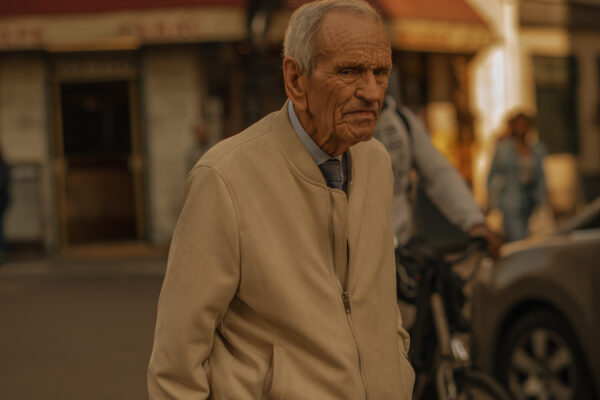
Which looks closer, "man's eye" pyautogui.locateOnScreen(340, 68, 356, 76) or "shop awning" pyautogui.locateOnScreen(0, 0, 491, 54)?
"man's eye" pyautogui.locateOnScreen(340, 68, 356, 76)

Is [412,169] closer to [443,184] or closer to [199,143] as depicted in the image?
[443,184]

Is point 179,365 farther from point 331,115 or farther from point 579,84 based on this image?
point 579,84

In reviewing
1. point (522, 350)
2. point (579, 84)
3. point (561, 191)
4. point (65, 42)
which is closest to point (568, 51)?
point (579, 84)

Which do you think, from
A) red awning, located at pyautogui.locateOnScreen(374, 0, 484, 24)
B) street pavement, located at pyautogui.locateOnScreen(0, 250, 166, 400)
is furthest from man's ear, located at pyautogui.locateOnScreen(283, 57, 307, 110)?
red awning, located at pyautogui.locateOnScreen(374, 0, 484, 24)

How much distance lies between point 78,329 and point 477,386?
5.54 meters

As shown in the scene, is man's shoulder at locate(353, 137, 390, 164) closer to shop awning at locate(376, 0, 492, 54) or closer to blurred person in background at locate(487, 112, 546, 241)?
blurred person in background at locate(487, 112, 546, 241)

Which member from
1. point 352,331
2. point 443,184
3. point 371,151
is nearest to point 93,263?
point 443,184

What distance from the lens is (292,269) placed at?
2361 millimetres

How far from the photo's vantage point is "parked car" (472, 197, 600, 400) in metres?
5.13

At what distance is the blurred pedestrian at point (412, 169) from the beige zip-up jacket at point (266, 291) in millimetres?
2373

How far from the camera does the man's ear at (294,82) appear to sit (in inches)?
94.9

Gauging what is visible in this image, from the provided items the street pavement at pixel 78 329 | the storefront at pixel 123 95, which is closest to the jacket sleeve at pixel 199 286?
the street pavement at pixel 78 329

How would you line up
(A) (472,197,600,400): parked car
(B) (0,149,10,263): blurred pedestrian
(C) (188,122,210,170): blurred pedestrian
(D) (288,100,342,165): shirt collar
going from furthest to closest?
(C) (188,122,210,170): blurred pedestrian, (B) (0,149,10,263): blurred pedestrian, (A) (472,197,600,400): parked car, (D) (288,100,342,165): shirt collar

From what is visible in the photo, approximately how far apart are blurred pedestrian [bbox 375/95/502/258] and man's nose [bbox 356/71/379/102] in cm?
237
